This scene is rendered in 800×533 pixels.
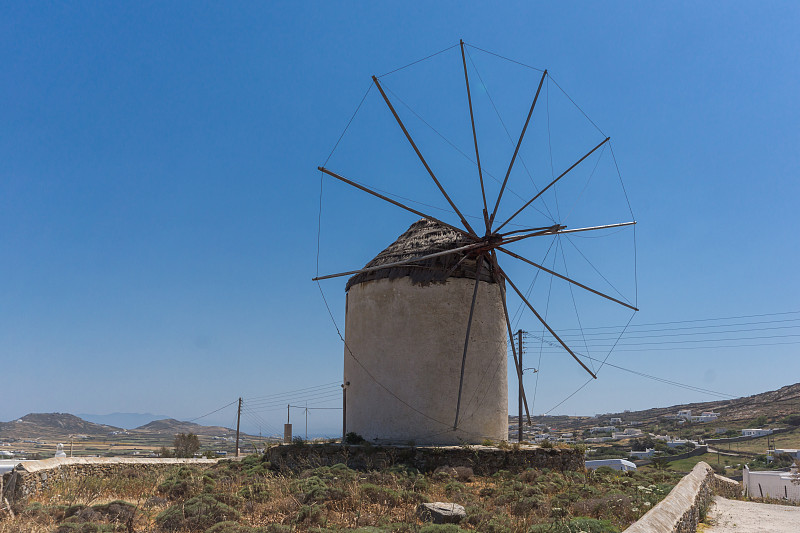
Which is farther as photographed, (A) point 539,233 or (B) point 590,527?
(A) point 539,233

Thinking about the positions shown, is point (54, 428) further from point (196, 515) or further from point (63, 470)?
point (196, 515)

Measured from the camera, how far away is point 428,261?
13.7 metres

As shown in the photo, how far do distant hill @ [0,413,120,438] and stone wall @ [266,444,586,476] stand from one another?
298ft

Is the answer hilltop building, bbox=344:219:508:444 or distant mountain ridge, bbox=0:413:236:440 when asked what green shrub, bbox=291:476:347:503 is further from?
distant mountain ridge, bbox=0:413:236:440

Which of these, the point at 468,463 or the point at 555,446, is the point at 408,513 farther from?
the point at 555,446

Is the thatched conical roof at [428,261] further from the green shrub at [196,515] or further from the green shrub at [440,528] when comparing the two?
the green shrub at [440,528]

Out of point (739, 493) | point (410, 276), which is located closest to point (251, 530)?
point (410, 276)

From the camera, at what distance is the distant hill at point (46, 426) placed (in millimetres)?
89812

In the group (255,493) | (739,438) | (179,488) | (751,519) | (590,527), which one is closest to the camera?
(590,527)

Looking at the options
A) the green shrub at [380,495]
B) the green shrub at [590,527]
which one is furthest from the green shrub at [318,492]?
the green shrub at [590,527]

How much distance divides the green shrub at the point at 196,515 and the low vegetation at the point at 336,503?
0.01m

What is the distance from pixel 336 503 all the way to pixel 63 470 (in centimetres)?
619

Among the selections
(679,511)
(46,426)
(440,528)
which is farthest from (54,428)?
(679,511)

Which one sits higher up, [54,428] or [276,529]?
[276,529]
